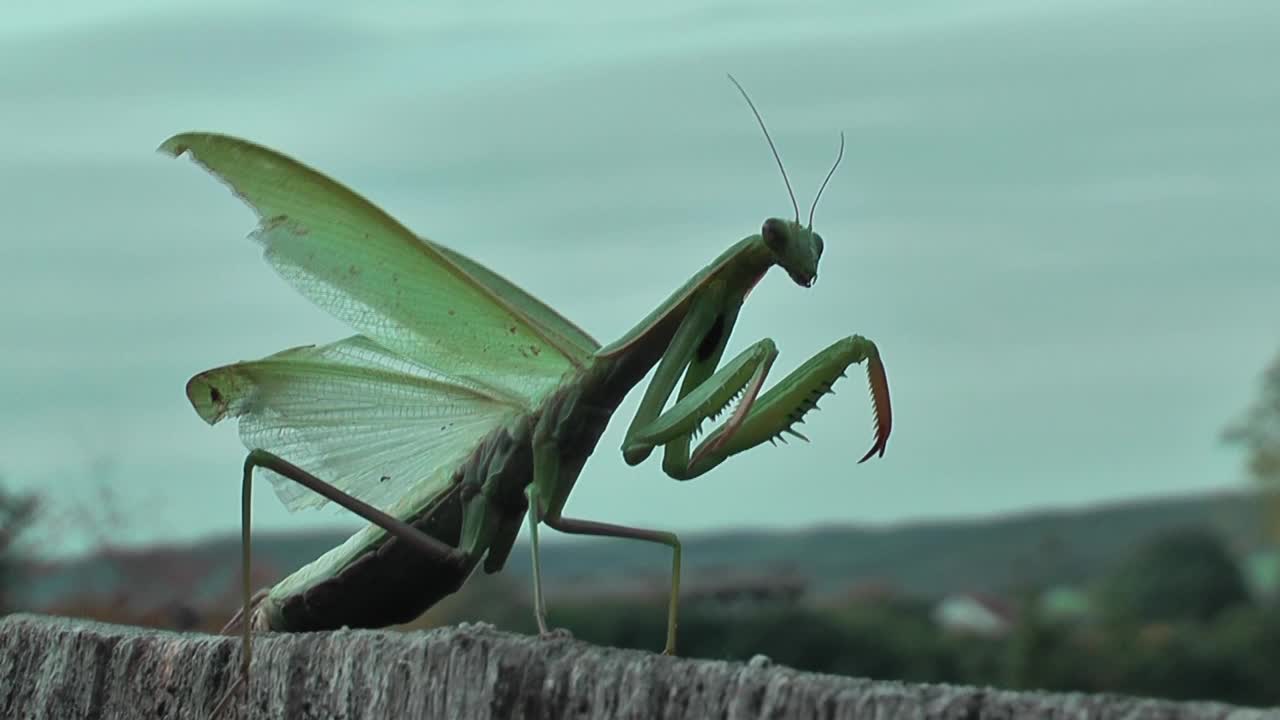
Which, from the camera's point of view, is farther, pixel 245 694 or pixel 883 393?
pixel 883 393

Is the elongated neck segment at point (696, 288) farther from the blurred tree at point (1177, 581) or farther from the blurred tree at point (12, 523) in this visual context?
the blurred tree at point (1177, 581)

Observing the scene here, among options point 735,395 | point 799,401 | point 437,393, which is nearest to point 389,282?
point 437,393

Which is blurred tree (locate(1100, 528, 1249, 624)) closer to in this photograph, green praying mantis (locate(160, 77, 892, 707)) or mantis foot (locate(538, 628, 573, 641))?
green praying mantis (locate(160, 77, 892, 707))

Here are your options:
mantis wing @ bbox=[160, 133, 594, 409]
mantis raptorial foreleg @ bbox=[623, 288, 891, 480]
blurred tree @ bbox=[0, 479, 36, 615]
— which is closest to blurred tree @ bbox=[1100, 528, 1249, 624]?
blurred tree @ bbox=[0, 479, 36, 615]

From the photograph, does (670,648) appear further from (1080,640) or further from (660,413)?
(1080,640)

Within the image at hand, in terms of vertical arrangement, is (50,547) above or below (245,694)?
above

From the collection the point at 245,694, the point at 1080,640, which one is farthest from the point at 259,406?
the point at 1080,640
